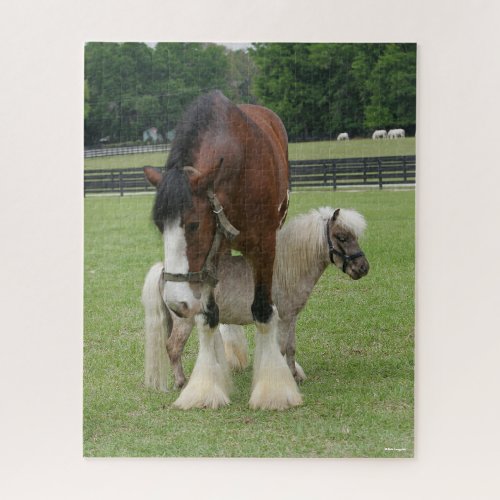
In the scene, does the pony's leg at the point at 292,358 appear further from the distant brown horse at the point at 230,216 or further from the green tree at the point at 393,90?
the green tree at the point at 393,90

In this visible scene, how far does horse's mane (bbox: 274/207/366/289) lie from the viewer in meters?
3.78

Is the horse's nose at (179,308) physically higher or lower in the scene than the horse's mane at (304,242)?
lower

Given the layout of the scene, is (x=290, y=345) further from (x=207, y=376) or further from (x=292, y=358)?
(x=207, y=376)

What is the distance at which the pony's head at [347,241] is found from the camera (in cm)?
379

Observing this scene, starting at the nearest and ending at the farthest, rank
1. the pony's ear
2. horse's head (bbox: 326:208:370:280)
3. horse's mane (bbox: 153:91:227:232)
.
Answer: horse's mane (bbox: 153:91:227:232)
the pony's ear
horse's head (bbox: 326:208:370:280)

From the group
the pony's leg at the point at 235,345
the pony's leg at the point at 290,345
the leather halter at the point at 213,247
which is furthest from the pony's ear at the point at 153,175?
the pony's leg at the point at 290,345

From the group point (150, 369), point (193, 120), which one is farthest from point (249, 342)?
point (193, 120)

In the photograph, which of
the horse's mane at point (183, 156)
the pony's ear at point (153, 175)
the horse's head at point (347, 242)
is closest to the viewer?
the horse's mane at point (183, 156)

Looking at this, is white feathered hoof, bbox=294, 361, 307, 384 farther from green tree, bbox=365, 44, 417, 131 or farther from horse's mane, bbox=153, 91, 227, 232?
green tree, bbox=365, 44, 417, 131

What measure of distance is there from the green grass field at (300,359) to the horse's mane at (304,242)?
0.16 ft

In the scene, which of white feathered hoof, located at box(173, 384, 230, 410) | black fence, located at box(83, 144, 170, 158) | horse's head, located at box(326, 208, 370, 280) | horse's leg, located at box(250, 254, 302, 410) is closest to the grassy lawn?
black fence, located at box(83, 144, 170, 158)

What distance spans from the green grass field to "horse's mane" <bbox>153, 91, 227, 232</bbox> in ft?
0.63

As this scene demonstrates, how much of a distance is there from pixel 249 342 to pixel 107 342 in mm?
697

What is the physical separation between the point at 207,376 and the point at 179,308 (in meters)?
0.39
